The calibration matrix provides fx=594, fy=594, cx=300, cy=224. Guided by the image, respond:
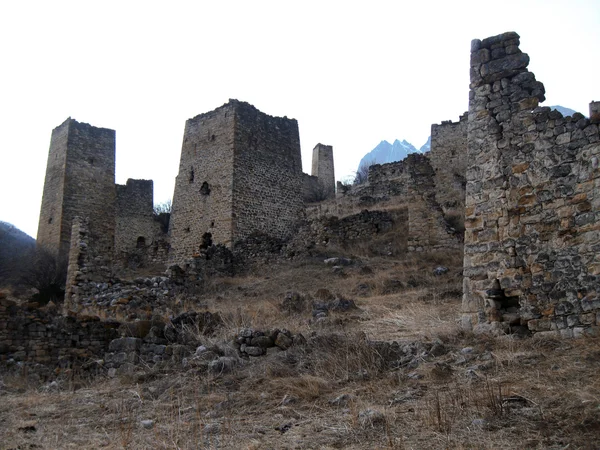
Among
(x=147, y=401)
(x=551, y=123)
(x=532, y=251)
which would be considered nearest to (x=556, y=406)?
(x=532, y=251)

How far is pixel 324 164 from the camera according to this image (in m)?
43.4

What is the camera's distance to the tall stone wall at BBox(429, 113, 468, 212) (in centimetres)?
2914

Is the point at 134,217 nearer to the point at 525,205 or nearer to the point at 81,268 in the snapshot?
the point at 81,268

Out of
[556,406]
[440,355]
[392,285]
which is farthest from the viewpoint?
[392,285]

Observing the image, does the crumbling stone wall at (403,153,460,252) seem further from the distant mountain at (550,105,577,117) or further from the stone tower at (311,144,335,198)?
the stone tower at (311,144,335,198)

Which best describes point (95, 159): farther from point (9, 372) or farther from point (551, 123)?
point (551, 123)

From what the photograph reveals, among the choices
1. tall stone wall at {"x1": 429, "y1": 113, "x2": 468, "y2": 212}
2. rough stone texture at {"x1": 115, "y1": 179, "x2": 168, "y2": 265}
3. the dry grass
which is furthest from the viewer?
rough stone texture at {"x1": 115, "y1": 179, "x2": 168, "y2": 265}

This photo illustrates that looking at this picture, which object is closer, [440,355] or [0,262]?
[440,355]

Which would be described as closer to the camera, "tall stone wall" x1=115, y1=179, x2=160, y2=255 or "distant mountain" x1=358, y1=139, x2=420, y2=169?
"tall stone wall" x1=115, y1=179, x2=160, y2=255

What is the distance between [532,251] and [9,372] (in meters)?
7.84

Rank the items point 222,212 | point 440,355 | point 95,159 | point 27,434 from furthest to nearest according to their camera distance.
Result: point 95,159 → point 222,212 → point 440,355 → point 27,434

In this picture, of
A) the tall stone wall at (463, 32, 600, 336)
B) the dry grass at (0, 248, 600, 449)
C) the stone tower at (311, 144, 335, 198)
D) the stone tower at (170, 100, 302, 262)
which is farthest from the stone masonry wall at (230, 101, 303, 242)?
the tall stone wall at (463, 32, 600, 336)

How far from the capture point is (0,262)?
26.2m

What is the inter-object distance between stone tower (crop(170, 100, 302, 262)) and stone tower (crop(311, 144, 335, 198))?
1601cm
